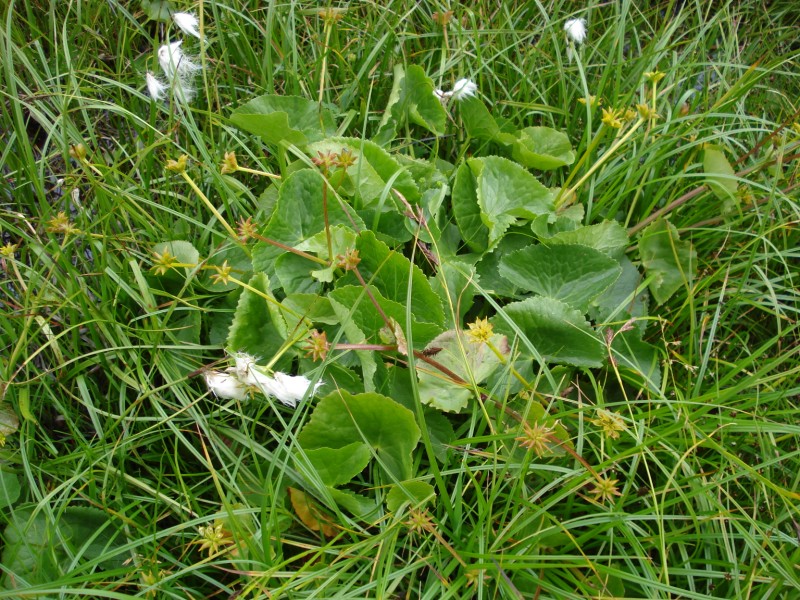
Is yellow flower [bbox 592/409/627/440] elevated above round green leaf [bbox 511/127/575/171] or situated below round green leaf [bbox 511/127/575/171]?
below

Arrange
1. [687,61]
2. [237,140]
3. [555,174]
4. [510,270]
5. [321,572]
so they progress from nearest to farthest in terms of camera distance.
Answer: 1. [321,572]
2. [510,270]
3. [237,140]
4. [555,174]
5. [687,61]

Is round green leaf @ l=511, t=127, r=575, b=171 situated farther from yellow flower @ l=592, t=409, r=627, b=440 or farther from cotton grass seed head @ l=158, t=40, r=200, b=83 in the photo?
cotton grass seed head @ l=158, t=40, r=200, b=83

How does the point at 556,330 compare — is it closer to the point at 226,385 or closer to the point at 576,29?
the point at 226,385

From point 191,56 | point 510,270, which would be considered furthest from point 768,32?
point 191,56

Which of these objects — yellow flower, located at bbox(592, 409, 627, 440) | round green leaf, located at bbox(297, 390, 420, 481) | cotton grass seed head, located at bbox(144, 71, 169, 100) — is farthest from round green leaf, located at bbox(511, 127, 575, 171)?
cotton grass seed head, located at bbox(144, 71, 169, 100)

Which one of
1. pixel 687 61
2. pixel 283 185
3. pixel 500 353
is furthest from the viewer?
pixel 687 61

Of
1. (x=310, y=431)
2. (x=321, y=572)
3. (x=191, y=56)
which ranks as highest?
(x=191, y=56)

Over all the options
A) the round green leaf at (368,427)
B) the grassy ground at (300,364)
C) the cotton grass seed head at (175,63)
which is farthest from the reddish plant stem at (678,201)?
the cotton grass seed head at (175,63)

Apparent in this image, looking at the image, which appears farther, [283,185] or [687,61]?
[687,61]

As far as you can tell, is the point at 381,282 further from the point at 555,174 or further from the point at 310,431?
the point at 555,174
